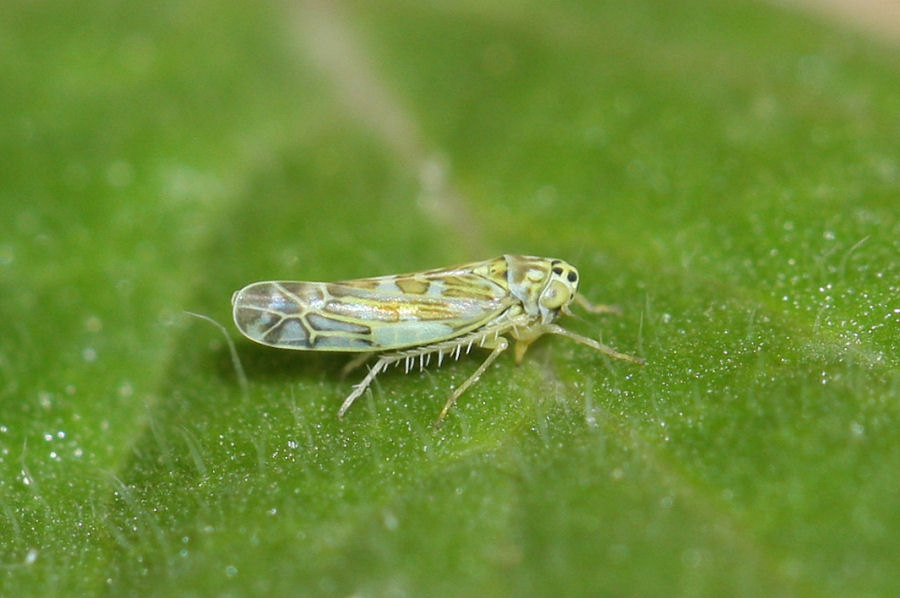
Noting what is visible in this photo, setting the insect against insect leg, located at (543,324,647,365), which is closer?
insect leg, located at (543,324,647,365)

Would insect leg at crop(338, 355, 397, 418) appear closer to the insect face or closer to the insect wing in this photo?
the insect wing

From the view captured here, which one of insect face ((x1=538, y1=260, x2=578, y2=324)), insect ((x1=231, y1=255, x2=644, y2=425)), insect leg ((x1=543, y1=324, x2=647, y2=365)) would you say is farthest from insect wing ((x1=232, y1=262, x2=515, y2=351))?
insect leg ((x1=543, y1=324, x2=647, y2=365))

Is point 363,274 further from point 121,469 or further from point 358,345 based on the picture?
point 121,469

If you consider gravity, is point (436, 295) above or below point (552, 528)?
above

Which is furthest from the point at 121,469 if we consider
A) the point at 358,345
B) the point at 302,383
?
the point at 358,345

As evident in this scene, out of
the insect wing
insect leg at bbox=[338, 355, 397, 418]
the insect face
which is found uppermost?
the insect face

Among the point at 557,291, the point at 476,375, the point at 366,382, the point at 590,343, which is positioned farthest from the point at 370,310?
the point at 590,343
